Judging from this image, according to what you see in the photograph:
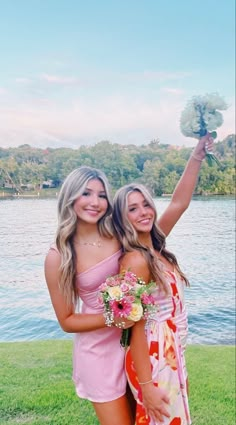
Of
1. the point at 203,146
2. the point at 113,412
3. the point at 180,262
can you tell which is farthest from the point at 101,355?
the point at 180,262

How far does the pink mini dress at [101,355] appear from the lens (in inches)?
54.0

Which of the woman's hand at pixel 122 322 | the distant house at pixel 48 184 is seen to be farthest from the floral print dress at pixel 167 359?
the distant house at pixel 48 184

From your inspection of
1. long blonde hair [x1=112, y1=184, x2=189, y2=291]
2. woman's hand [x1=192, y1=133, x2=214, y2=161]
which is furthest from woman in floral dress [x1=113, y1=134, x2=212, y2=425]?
woman's hand [x1=192, y1=133, x2=214, y2=161]

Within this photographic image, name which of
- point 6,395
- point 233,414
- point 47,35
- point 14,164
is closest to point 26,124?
point 14,164

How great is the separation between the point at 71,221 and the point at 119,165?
1.16 meters

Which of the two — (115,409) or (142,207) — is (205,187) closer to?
(142,207)

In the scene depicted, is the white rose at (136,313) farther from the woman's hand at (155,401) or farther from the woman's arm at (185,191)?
the woman's arm at (185,191)

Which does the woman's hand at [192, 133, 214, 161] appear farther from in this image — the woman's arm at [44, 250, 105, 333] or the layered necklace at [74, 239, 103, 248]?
the woman's arm at [44, 250, 105, 333]

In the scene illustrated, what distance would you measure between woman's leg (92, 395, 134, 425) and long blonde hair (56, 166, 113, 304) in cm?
31

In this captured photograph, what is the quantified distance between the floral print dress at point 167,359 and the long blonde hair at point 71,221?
22cm

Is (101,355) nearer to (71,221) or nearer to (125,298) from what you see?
(125,298)

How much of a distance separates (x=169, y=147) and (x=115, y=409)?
170cm

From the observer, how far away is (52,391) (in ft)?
7.27

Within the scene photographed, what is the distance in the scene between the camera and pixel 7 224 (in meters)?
2.06
